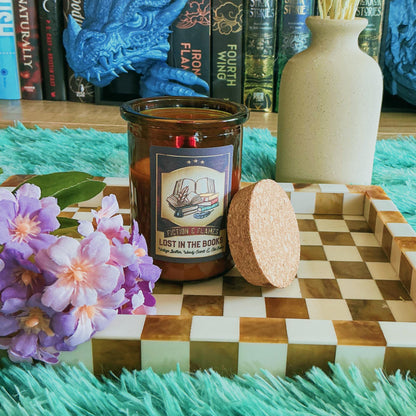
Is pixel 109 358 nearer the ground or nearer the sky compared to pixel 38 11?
nearer the ground

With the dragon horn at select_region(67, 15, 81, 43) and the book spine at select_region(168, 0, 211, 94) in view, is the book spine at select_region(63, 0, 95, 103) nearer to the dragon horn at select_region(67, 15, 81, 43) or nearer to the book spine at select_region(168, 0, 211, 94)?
the dragon horn at select_region(67, 15, 81, 43)

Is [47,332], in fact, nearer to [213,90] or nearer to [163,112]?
[163,112]

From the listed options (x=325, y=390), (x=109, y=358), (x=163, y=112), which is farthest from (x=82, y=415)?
(x=163, y=112)

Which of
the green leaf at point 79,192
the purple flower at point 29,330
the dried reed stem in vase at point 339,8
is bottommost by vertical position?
the purple flower at point 29,330

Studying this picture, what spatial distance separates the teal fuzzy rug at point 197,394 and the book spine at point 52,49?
42.0 inches

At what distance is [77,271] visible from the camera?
15.5 inches

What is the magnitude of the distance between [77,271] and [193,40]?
0.98 m

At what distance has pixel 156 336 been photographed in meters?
0.42

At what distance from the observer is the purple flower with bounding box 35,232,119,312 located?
39 cm

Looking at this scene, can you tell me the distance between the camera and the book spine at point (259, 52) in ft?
4.11

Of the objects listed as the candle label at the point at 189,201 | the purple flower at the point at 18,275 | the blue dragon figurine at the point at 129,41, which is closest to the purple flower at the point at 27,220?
the purple flower at the point at 18,275

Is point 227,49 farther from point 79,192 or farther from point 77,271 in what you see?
point 77,271

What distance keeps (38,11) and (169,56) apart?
0.31m

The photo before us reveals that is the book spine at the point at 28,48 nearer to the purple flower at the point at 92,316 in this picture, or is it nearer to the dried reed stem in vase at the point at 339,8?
the dried reed stem in vase at the point at 339,8
